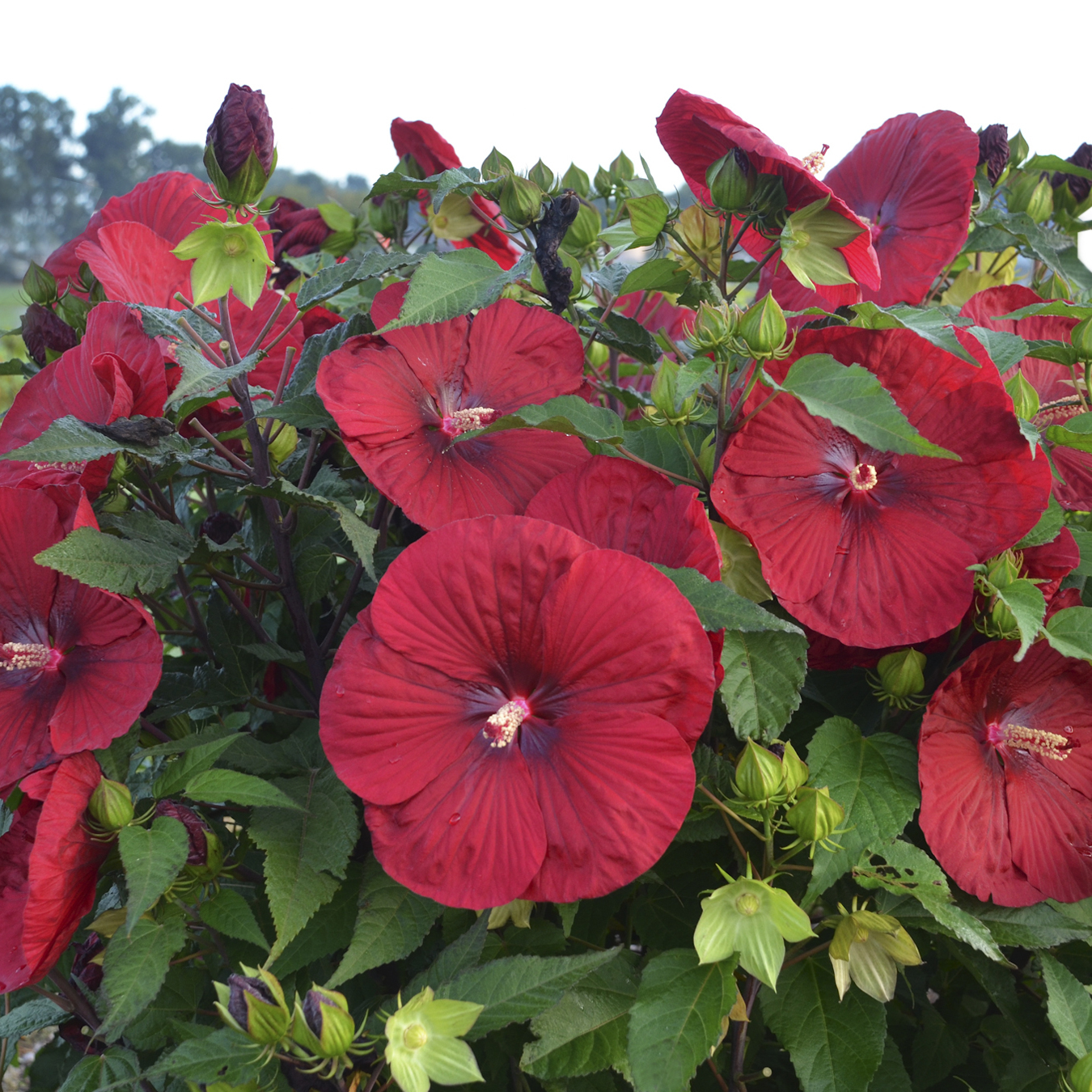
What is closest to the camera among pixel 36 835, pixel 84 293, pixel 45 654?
pixel 36 835

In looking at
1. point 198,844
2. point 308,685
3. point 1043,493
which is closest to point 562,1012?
point 198,844

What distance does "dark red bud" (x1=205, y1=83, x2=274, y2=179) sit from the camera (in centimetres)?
73

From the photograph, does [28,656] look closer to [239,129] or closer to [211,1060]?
[211,1060]

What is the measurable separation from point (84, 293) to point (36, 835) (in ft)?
2.25

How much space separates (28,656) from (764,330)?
0.62 m

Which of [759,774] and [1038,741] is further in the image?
[1038,741]

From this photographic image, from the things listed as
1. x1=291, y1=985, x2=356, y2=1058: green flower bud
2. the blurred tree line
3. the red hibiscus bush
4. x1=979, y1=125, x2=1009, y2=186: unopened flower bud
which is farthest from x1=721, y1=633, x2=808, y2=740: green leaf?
the blurred tree line

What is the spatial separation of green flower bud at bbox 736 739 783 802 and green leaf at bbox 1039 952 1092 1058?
0.29 m

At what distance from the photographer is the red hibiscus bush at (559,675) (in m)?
0.64

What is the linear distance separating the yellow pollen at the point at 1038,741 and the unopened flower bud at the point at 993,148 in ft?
2.52

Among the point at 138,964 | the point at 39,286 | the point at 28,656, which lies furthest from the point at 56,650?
the point at 39,286

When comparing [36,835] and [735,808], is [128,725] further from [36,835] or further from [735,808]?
[735,808]

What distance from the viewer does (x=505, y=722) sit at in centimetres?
65

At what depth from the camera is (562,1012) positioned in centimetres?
71
